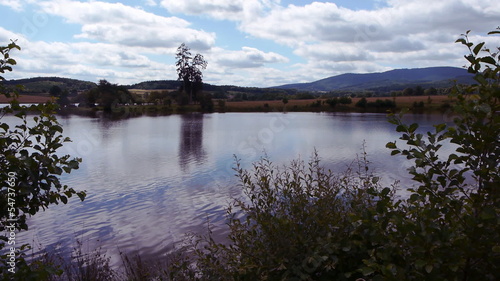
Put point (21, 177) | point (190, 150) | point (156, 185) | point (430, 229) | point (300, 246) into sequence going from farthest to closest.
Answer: point (190, 150), point (156, 185), point (300, 246), point (21, 177), point (430, 229)

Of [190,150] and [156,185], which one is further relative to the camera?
[190,150]

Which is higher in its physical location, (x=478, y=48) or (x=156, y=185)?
(x=478, y=48)

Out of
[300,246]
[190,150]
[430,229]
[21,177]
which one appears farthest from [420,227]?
[190,150]

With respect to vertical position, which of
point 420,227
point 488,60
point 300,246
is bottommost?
point 300,246

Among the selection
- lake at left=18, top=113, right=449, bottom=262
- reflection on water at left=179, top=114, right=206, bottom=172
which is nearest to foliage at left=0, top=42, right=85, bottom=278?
lake at left=18, top=113, right=449, bottom=262

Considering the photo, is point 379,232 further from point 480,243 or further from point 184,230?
point 184,230

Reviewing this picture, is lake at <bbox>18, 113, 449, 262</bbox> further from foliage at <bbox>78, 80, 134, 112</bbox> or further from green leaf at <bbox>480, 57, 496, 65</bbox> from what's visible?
foliage at <bbox>78, 80, 134, 112</bbox>

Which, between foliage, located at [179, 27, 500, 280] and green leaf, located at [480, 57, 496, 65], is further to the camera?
green leaf, located at [480, 57, 496, 65]

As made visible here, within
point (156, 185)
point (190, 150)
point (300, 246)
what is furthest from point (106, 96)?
point (300, 246)

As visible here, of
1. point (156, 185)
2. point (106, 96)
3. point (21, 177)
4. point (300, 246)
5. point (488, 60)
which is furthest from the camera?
point (106, 96)

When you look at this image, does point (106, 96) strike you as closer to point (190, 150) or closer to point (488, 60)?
point (190, 150)

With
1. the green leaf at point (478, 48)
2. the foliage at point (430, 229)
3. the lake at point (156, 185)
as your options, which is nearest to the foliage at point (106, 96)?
the lake at point (156, 185)

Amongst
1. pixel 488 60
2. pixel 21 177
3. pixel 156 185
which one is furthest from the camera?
pixel 156 185

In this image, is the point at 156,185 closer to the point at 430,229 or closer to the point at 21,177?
the point at 21,177
